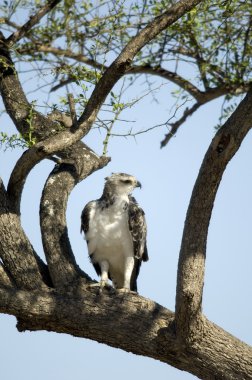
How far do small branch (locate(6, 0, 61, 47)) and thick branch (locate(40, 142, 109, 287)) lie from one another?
62.1 inches

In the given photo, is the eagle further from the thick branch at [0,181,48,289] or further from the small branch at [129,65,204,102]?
the small branch at [129,65,204,102]

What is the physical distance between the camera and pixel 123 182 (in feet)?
28.5

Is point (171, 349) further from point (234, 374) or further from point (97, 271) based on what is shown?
point (97, 271)

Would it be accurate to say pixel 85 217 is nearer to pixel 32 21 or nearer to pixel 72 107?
pixel 72 107

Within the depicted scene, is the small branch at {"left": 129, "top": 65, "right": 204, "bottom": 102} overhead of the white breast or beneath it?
overhead

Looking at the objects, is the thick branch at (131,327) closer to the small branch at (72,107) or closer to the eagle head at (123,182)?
the small branch at (72,107)

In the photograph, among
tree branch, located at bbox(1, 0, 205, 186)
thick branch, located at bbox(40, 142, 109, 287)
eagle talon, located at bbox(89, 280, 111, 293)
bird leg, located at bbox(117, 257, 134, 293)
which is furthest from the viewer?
bird leg, located at bbox(117, 257, 134, 293)

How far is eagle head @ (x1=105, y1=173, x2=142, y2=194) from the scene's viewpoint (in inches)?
338

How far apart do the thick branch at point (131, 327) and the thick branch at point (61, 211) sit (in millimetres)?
252

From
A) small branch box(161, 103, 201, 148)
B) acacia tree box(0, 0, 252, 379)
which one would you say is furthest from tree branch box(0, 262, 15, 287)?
small branch box(161, 103, 201, 148)

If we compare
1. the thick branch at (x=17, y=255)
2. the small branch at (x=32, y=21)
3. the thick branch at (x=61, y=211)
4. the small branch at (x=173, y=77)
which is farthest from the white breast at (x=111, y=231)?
the small branch at (x=173, y=77)

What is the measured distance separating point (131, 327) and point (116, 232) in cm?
197

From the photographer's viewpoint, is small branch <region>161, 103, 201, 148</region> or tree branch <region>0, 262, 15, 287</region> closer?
tree branch <region>0, 262, 15, 287</region>

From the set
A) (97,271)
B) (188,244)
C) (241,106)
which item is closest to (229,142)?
(241,106)
